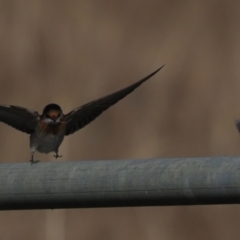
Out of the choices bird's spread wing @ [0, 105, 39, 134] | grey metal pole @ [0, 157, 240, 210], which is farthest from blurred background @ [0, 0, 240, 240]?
grey metal pole @ [0, 157, 240, 210]

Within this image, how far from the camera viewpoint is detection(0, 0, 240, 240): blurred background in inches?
147

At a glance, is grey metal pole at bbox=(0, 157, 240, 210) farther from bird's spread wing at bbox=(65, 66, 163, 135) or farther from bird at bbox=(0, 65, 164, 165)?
bird at bbox=(0, 65, 164, 165)

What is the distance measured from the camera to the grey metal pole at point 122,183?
46.6 inches

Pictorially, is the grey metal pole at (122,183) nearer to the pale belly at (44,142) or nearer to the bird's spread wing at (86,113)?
the bird's spread wing at (86,113)

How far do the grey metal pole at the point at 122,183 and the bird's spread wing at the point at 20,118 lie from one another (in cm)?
131

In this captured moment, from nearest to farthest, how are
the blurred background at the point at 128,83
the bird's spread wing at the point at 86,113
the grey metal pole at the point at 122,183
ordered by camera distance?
1. the grey metal pole at the point at 122,183
2. the bird's spread wing at the point at 86,113
3. the blurred background at the point at 128,83

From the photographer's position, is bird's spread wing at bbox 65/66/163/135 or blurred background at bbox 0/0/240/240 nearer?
bird's spread wing at bbox 65/66/163/135

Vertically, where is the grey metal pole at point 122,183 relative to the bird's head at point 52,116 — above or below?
below

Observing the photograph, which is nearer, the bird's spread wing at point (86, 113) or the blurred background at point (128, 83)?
the bird's spread wing at point (86, 113)

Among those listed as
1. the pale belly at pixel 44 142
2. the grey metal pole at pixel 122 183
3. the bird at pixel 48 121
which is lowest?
the grey metal pole at pixel 122 183

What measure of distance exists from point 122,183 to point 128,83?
100 inches

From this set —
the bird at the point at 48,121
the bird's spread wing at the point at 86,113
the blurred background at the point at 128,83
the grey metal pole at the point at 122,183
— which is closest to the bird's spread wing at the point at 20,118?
the bird at the point at 48,121

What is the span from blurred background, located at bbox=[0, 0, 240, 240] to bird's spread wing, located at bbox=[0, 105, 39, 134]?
2.98ft

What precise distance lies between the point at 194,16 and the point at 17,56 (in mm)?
790
